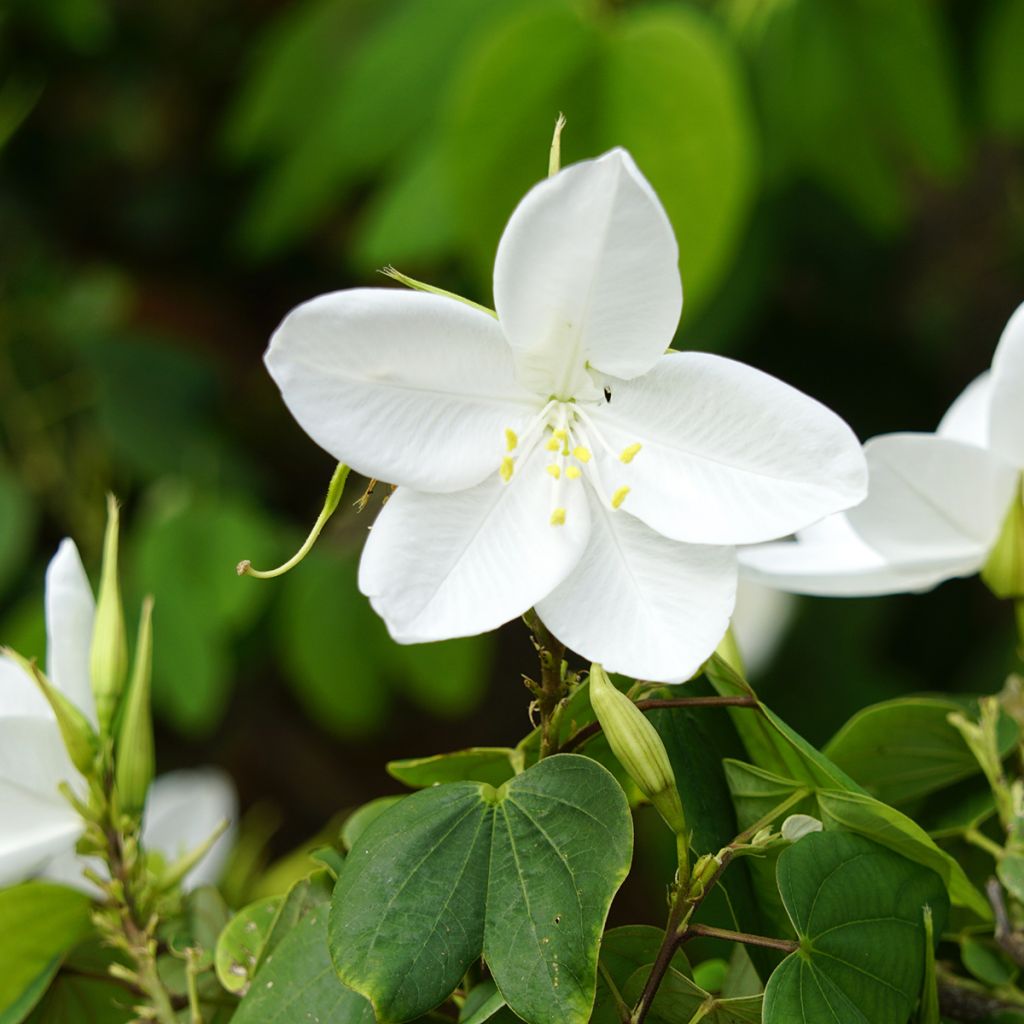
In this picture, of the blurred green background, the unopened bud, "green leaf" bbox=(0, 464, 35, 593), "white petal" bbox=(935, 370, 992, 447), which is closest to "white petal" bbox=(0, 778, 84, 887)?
the unopened bud

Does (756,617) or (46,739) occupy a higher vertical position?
(46,739)

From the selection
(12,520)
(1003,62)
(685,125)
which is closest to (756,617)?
(685,125)

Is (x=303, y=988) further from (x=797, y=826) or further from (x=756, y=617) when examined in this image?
(x=756, y=617)

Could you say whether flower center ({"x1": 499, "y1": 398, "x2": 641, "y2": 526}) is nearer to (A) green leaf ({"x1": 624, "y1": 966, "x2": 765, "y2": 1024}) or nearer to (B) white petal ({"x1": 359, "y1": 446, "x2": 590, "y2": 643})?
(B) white petal ({"x1": 359, "y1": 446, "x2": 590, "y2": 643})

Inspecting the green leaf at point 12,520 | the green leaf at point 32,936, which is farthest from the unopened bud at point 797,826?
the green leaf at point 12,520

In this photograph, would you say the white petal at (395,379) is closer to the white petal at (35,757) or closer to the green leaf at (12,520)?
the white petal at (35,757)
